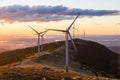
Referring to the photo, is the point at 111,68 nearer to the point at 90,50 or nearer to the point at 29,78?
the point at 90,50

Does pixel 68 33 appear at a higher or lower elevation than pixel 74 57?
higher

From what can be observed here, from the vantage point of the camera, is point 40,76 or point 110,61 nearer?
point 40,76

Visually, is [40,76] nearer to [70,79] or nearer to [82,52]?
[70,79]

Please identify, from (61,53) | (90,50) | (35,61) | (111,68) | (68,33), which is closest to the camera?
(68,33)

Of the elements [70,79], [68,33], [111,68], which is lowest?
[111,68]

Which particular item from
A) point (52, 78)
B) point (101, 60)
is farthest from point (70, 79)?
point (101, 60)

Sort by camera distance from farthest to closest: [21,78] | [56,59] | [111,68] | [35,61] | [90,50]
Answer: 1. [90,50]
2. [111,68]
3. [56,59]
4. [35,61]
5. [21,78]

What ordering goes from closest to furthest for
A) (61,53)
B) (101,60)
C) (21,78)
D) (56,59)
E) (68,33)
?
1. (21,78)
2. (68,33)
3. (56,59)
4. (61,53)
5. (101,60)

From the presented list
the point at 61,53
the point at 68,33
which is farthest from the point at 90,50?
the point at 68,33

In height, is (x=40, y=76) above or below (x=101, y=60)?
above
